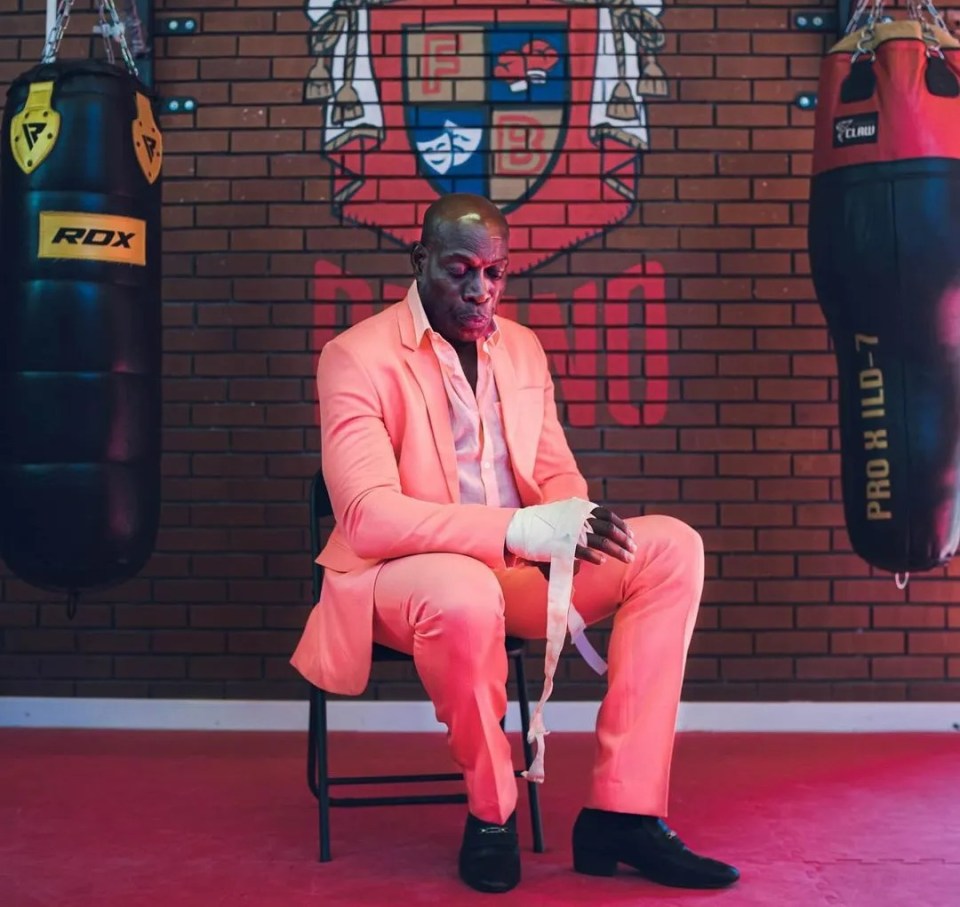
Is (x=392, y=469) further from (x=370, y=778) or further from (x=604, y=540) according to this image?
(x=370, y=778)

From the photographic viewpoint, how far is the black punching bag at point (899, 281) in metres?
2.96

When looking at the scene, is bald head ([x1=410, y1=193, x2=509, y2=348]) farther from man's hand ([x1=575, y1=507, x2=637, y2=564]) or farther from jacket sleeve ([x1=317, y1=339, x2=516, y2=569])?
man's hand ([x1=575, y1=507, x2=637, y2=564])

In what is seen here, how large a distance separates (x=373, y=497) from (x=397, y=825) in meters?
0.90

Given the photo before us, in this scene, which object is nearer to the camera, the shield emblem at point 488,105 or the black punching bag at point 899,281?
the black punching bag at point 899,281

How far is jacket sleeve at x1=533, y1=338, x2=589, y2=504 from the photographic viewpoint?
2.74m

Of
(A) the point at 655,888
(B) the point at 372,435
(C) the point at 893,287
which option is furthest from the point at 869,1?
(A) the point at 655,888

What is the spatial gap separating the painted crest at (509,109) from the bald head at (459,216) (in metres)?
1.30

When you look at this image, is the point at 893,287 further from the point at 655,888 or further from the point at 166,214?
the point at 166,214

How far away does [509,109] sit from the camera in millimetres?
3822

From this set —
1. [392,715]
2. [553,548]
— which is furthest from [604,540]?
[392,715]

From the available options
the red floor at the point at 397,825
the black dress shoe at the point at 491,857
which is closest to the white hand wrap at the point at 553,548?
the black dress shoe at the point at 491,857

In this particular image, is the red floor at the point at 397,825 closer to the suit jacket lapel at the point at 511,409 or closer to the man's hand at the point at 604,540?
the man's hand at the point at 604,540

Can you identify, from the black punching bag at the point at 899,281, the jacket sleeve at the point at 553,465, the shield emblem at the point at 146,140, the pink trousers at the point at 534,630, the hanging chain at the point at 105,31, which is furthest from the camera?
the hanging chain at the point at 105,31

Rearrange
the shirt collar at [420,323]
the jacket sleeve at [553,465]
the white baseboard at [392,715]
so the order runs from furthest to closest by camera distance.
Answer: the white baseboard at [392,715]
the jacket sleeve at [553,465]
the shirt collar at [420,323]
